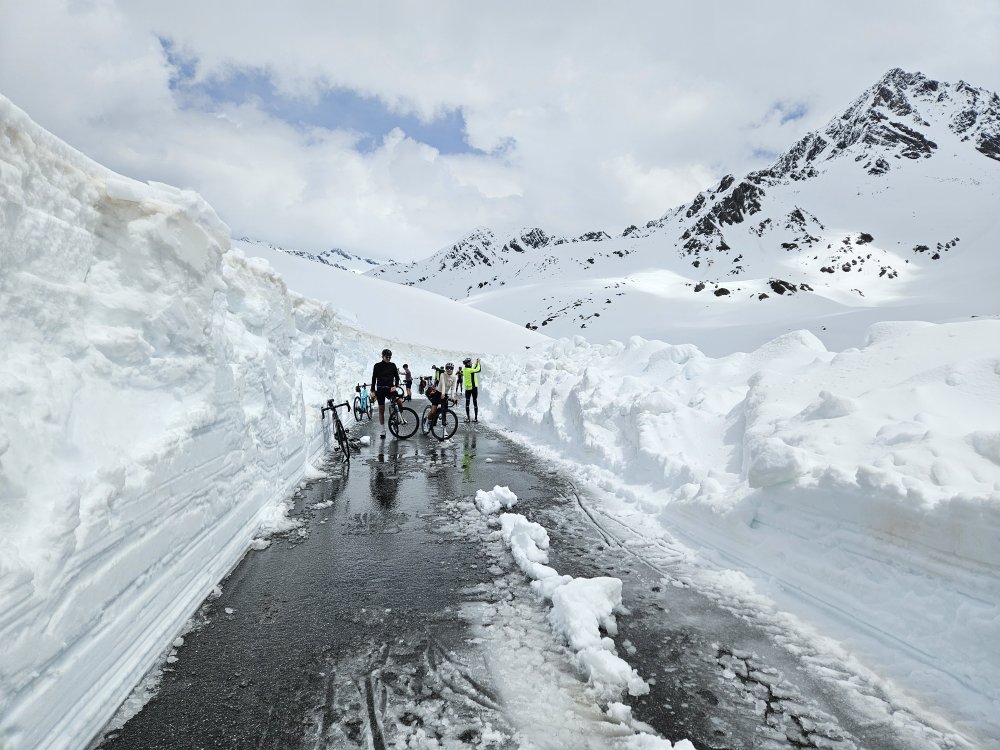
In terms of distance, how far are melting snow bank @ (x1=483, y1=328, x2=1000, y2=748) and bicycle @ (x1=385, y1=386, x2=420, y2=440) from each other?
464cm

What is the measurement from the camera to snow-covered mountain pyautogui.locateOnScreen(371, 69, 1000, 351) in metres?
61.3

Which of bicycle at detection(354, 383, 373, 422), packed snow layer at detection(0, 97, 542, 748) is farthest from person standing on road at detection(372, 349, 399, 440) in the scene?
packed snow layer at detection(0, 97, 542, 748)

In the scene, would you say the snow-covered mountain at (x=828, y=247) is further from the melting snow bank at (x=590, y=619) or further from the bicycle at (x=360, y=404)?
the melting snow bank at (x=590, y=619)

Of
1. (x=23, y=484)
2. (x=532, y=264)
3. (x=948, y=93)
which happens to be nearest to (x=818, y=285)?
(x=23, y=484)

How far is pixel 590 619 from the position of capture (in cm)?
387

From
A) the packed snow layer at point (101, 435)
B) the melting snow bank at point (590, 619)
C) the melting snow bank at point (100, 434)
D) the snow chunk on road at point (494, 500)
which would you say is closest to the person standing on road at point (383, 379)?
the snow chunk on road at point (494, 500)

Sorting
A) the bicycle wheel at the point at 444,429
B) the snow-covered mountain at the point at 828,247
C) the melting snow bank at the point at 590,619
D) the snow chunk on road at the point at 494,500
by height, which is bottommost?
the melting snow bank at the point at 590,619

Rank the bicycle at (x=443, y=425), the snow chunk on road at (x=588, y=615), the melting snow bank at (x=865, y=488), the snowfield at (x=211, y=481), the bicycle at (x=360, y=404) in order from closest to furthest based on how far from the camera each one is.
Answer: the snowfield at (x=211, y=481) < the snow chunk on road at (x=588, y=615) < the melting snow bank at (x=865, y=488) < the bicycle at (x=443, y=425) < the bicycle at (x=360, y=404)

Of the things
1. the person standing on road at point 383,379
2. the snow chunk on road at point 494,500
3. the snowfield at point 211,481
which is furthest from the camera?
the person standing on road at point 383,379

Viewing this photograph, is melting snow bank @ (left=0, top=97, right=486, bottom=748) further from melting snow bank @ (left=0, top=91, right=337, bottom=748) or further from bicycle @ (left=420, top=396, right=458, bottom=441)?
bicycle @ (left=420, top=396, right=458, bottom=441)

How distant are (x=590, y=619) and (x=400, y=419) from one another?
31.5 ft

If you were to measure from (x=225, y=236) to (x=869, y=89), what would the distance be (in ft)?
742

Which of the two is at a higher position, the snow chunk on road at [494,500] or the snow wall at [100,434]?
the snow wall at [100,434]

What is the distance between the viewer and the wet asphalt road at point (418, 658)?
2.90m
